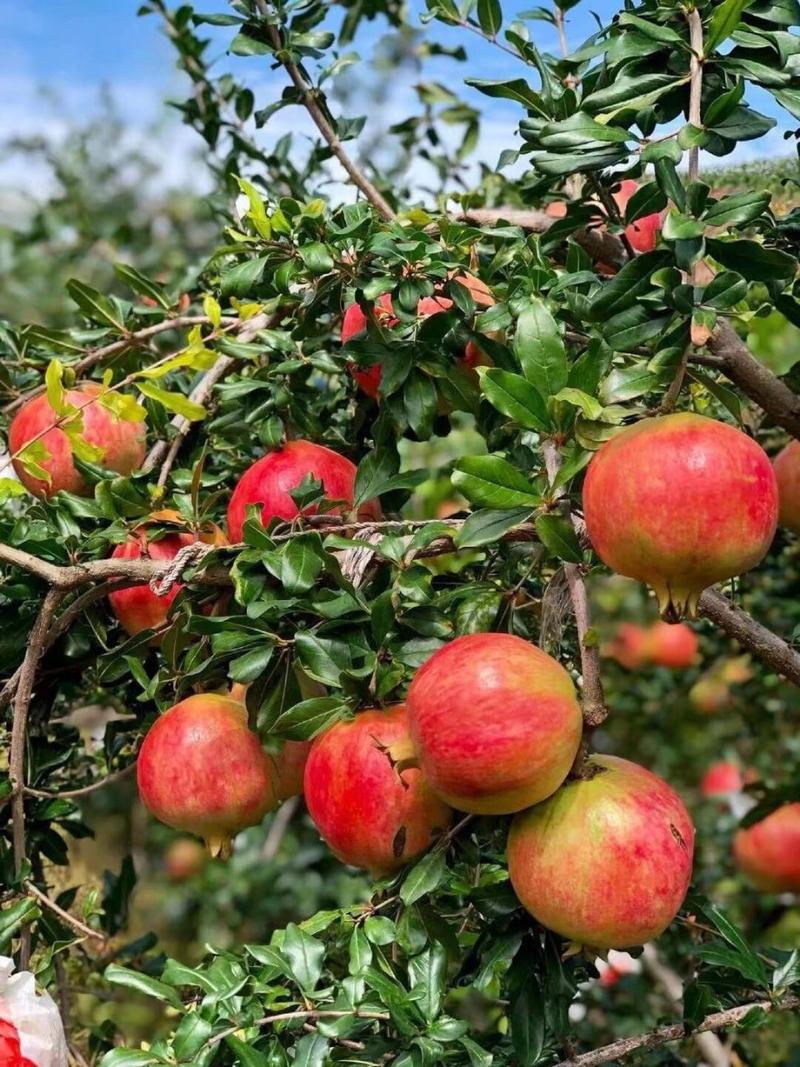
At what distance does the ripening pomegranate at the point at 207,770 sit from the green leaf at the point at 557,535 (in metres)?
0.31

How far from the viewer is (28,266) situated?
3.26 m

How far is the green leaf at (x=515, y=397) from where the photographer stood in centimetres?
80

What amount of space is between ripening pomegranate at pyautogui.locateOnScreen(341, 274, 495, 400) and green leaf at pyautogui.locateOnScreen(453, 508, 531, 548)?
26 centimetres

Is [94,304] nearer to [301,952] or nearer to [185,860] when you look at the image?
[301,952]

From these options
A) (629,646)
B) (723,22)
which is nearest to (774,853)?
(629,646)

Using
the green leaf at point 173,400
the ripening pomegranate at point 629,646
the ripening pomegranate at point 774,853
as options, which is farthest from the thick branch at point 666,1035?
the ripening pomegranate at point 629,646

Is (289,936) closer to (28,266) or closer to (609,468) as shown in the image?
(609,468)

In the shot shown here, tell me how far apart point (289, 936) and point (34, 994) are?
232 mm

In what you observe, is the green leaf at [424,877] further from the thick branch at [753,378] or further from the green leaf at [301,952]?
the thick branch at [753,378]

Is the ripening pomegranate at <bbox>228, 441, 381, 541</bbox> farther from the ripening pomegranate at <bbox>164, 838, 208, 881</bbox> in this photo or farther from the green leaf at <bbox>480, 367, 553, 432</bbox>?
the ripening pomegranate at <bbox>164, 838, 208, 881</bbox>

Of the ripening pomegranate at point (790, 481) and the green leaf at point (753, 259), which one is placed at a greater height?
the green leaf at point (753, 259)

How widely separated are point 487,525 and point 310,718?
7.6 inches

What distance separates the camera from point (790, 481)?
4.06 ft

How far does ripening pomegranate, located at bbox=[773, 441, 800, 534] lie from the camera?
123 centimetres
